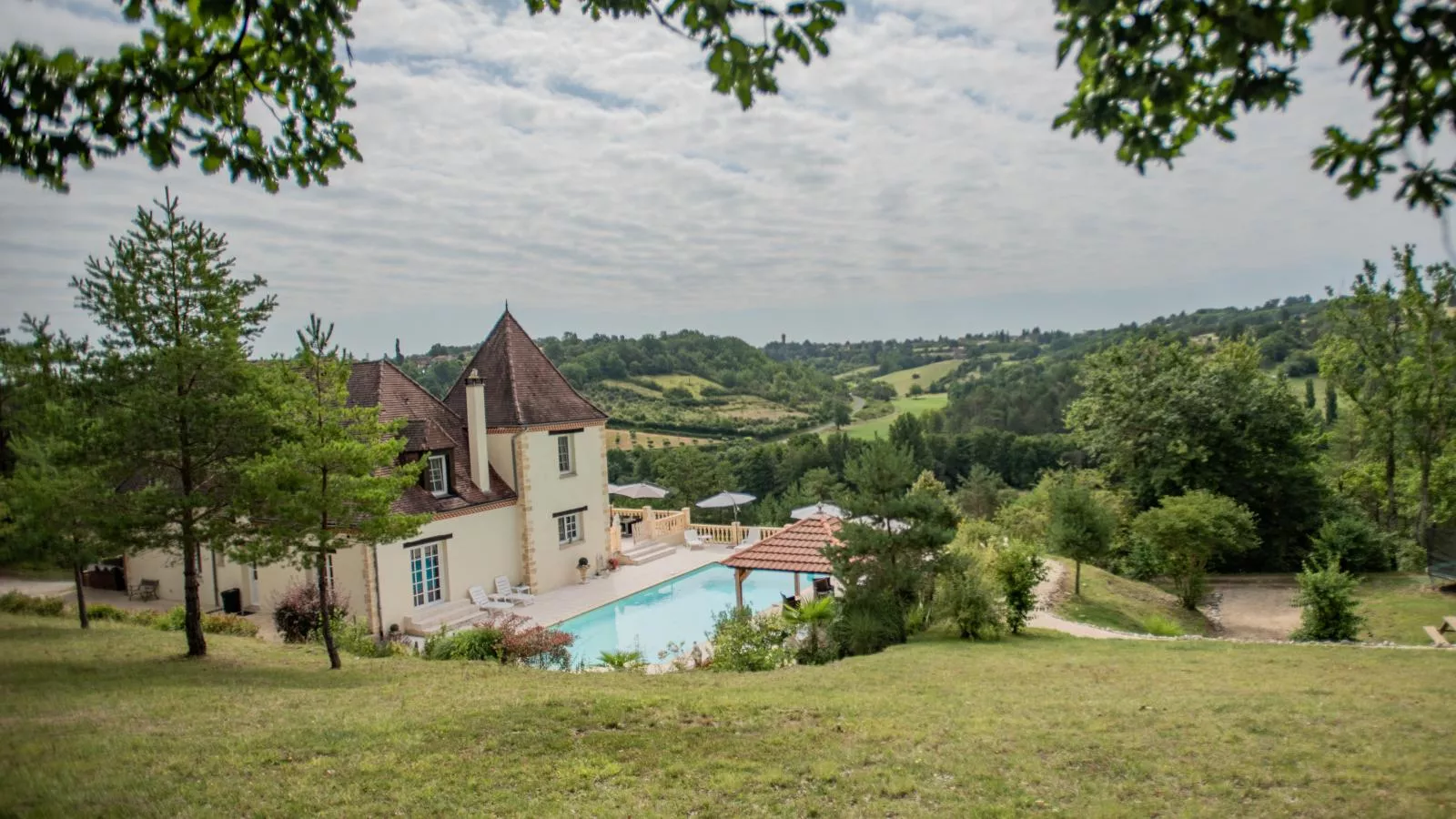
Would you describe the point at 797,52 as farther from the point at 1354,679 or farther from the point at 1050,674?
the point at 1354,679

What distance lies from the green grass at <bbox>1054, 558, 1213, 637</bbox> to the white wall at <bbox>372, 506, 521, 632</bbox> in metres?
13.1

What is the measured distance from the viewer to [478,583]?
18469 mm

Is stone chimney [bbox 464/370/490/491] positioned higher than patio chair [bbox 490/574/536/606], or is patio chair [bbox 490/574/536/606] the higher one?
stone chimney [bbox 464/370/490/491]

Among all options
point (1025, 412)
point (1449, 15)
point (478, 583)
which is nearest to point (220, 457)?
point (478, 583)

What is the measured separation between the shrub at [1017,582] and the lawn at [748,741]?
2.82 metres

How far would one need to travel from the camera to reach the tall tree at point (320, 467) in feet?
31.4

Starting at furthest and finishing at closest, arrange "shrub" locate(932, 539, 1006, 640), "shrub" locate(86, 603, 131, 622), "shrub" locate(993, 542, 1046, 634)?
"shrub" locate(86, 603, 131, 622) < "shrub" locate(993, 542, 1046, 634) < "shrub" locate(932, 539, 1006, 640)

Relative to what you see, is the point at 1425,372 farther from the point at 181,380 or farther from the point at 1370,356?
the point at 181,380

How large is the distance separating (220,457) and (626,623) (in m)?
10.3

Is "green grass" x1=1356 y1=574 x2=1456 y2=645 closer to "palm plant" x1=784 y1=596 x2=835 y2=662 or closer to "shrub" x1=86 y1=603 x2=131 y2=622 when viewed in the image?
"palm plant" x1=784 y1=596 x2=835 y2=662

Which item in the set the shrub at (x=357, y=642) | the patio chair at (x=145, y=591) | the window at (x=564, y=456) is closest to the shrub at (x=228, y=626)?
the shrub at (x=357, y=642)

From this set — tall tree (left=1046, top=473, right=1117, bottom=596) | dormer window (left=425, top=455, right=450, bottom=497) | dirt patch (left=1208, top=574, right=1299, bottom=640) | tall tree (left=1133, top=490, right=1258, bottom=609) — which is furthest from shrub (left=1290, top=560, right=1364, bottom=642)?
dormer window (left=425, top=455, right=450, bottom=497)

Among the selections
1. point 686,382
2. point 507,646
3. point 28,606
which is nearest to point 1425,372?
point 507,646

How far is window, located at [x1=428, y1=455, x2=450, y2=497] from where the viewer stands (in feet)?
58.4
